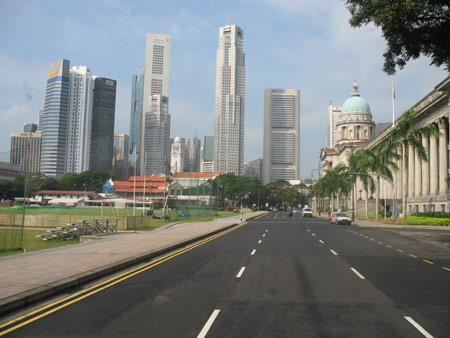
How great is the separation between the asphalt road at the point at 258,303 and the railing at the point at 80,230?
35.4 ft

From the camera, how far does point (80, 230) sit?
81.8ft

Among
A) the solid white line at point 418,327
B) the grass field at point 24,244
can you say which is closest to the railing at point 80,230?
the grass field at point 24,244

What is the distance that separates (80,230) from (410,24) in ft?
67.7

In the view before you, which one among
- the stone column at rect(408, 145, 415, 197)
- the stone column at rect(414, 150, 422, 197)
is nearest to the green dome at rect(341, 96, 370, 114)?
the stone column at rect(408, 145, 415, 197)

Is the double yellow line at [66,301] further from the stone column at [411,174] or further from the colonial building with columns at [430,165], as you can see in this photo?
the stone column at [411,174]

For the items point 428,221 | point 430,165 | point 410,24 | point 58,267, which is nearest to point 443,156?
point 430,165

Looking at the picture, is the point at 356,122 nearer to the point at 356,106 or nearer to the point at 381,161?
the point at 356,106

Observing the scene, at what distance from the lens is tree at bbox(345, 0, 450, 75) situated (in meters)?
16.2

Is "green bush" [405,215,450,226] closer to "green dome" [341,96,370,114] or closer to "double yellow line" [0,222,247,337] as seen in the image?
"double yellow line" [0,222,247,337]

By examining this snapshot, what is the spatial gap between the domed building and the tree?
11706 cm

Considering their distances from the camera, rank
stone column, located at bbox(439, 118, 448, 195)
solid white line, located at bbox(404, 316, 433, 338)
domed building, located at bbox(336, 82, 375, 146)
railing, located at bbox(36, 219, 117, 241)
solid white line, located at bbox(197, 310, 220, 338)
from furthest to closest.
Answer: domed building, located at bbox(336, 82, 375, 146) → stone column, located at bbox(439, 118, 448, 195) → railing, located at bbox(36, 219, 117, 241) → solid white line, located at bbox(404, 316, 433, 338) → solid white line, located at bbox(197, 310, 220, 338)

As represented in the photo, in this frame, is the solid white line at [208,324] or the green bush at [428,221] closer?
the solid white line at [208,324]

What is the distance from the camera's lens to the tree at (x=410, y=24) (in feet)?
53.1

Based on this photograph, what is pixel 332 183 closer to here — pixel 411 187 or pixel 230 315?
pixel 411 187
